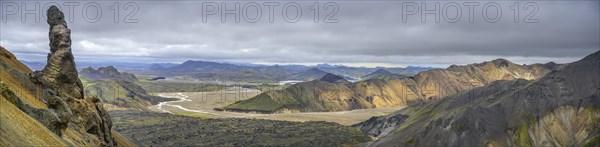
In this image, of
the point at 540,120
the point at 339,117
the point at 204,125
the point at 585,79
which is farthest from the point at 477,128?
the point at 339,117

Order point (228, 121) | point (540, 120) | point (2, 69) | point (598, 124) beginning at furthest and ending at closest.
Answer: point (228, 121)
point (540, 120)
point (598, 124)
point (2, 69)

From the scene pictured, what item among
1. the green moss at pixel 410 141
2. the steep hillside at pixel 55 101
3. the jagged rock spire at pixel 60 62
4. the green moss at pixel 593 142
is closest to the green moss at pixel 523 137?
the green moss at pixel 593 142

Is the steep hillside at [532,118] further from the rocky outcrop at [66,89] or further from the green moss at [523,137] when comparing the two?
the rocky outcrop at [66,89]

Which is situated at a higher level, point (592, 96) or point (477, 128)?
point (592, 96)

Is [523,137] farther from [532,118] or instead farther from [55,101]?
[55,101]

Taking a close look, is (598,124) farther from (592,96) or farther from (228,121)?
(228,121)

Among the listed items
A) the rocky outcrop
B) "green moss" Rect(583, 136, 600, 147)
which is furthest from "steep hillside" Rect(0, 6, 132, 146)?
"green moss" Rect(583, 136, 600, 147)

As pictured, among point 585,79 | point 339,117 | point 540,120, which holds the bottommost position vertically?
point 339,117
